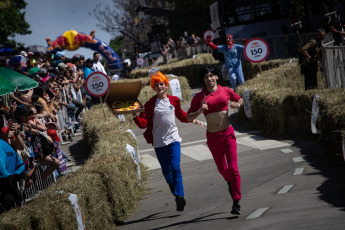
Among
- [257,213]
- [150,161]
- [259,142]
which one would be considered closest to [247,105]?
[259,142]

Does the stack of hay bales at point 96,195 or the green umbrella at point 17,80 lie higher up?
the green umbrella at point 17,80

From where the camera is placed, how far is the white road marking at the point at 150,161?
1305cm

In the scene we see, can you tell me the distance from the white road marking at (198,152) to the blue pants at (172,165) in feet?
14.5

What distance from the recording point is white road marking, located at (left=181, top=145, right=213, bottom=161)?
13259mm

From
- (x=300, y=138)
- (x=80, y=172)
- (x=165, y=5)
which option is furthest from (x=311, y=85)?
(x=165, y=5)

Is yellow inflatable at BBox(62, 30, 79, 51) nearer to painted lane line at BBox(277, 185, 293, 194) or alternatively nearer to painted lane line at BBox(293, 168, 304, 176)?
painted lane line at BBox(293, 168, 304, 176)

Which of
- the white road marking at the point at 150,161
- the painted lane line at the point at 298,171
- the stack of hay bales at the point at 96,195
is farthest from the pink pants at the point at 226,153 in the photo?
the white road marking at the point at 150,161

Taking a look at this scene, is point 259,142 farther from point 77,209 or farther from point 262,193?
point 77,209

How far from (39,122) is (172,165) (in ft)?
11.4

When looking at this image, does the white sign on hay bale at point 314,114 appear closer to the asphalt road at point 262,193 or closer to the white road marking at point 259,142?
the asphalt road at point 262,193

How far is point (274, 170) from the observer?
10523 millimetres

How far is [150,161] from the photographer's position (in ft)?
45.2

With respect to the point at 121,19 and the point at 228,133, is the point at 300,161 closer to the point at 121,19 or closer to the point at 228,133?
the point at 228,133

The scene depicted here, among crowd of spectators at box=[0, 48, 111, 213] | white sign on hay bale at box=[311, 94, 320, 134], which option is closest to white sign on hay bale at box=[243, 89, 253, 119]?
white sign on hay bale at box=[311, 94, 320, 134]
